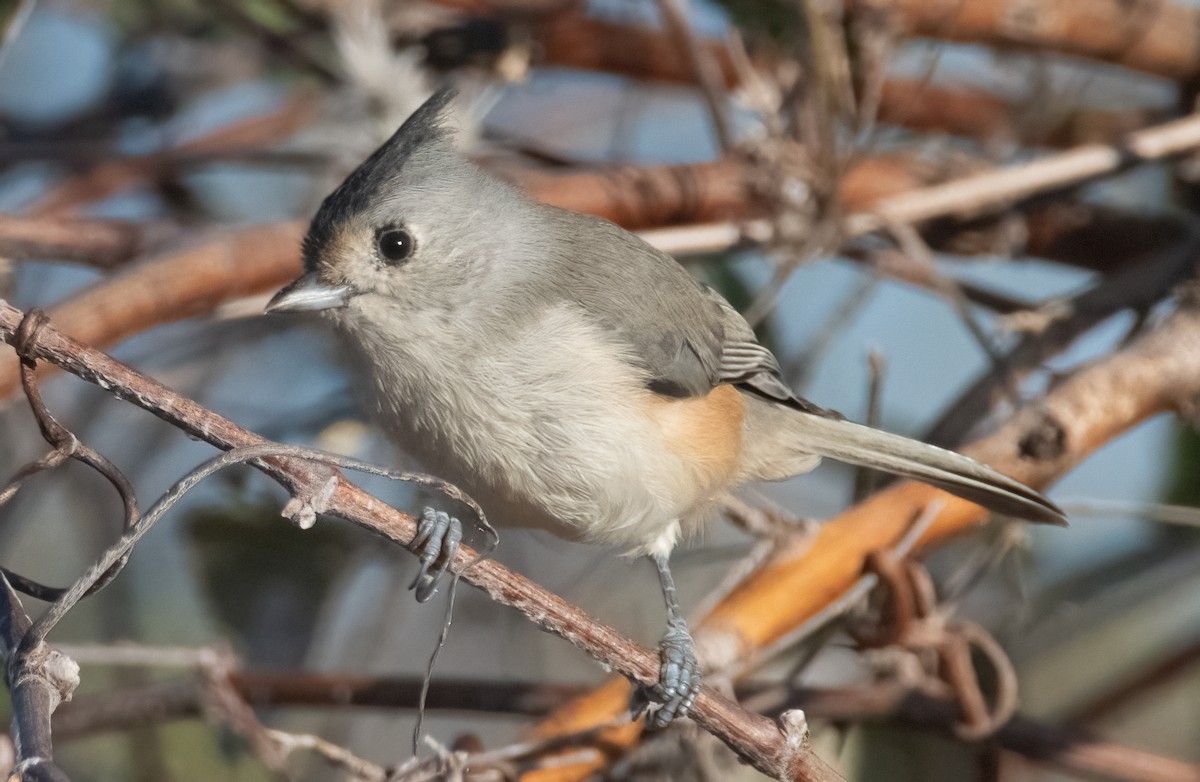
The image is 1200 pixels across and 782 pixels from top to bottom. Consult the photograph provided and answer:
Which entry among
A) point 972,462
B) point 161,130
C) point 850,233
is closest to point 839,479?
point 850,233

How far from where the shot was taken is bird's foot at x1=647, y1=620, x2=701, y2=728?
1.34 metres

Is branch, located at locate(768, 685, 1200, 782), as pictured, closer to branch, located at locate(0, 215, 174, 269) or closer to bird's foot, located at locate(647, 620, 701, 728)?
bird's foot, located at locate(647, 620, 701, 728)

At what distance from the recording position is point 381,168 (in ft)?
5.17

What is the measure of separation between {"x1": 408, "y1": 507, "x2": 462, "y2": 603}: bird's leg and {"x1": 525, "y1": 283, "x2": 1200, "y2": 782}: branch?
37 cm

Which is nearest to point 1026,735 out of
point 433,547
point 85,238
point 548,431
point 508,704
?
point 508,704

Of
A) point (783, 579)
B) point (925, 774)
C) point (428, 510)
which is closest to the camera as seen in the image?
point (428, 510)

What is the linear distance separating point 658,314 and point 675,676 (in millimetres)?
588

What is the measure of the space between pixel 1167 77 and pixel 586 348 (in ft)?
5.85

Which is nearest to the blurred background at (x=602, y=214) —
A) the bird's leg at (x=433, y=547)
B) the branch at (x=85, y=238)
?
the branch at (x=85, y=238)

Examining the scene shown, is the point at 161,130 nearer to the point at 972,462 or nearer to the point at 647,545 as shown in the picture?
the point at 647,545

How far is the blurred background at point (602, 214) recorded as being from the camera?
2082mm

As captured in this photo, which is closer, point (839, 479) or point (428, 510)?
point (428, 510)

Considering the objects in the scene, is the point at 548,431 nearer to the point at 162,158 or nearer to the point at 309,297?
the point at 309,297

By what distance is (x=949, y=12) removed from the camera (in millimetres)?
2439
